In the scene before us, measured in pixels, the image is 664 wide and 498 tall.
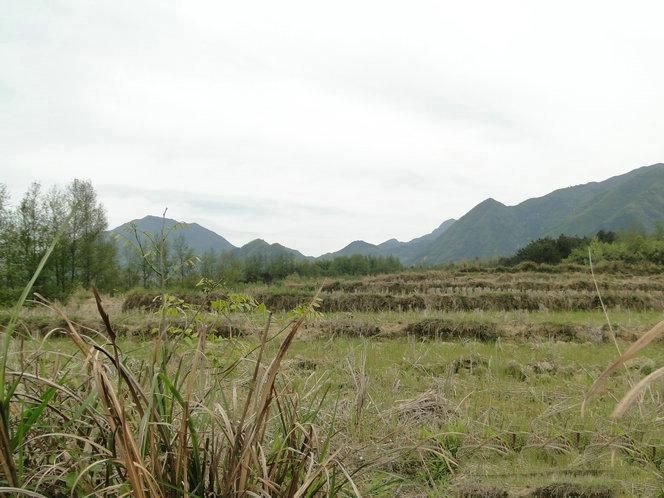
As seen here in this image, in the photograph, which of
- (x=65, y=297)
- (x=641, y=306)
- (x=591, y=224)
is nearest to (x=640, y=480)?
(x=641, y=306)

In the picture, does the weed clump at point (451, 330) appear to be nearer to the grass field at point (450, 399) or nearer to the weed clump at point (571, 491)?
the grass field at point (450, 399)

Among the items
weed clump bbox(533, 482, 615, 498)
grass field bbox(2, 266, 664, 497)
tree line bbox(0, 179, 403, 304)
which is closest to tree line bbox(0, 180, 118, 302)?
tree line bbox(0, 179, 403, 304)

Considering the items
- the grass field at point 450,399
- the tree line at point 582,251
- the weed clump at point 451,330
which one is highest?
the tree line at point 582,251

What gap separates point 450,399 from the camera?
5.09 m

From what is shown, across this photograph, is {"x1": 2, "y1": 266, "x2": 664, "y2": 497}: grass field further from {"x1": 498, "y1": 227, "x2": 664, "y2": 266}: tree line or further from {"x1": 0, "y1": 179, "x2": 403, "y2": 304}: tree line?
{"x1": 498, "y1": 227, "x2": 664, "y2": 266}: tree line

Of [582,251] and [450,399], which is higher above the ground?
[582,251]

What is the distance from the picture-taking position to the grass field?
2.19 m

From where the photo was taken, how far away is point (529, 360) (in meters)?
8.52

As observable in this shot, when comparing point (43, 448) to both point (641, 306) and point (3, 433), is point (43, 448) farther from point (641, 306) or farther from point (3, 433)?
point (641, 306)

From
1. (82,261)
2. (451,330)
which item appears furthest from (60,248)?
(451,330)

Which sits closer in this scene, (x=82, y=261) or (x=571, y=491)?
(x=571, y=491)

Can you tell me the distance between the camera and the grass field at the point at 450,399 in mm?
2186

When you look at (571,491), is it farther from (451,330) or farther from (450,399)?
(451,330)

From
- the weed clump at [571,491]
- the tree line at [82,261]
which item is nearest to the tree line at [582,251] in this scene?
the tree line at [82,261]
